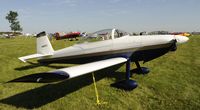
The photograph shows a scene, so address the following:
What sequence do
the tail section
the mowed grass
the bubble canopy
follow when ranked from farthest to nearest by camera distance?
the tail section
the bubble canopy
the mowed grass

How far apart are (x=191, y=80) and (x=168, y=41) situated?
81.1 inches

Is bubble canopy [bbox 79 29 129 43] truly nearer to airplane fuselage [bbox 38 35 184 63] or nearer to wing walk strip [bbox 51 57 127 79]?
airplane fuselage [bbox 38 35 184 63]

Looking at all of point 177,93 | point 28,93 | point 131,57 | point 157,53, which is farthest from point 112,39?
point 28,93

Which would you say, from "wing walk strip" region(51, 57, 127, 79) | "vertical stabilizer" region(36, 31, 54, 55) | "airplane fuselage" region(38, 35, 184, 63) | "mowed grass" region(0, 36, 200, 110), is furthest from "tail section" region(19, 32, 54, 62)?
"wing walk strip" region(51, 57, 127, 79)

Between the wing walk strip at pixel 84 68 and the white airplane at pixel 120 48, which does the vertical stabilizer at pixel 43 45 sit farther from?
the wing walk strip at pixel 84 68

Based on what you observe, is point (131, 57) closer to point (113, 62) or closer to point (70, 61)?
point (113, 62)

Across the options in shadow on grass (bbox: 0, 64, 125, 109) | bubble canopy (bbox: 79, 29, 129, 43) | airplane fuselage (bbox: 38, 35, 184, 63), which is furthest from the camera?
bubble canopy (bbox: 79, 29, 129, 43)

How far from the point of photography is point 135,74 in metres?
9.84

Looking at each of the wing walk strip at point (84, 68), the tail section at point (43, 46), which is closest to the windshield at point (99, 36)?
the wing walk strip at point (84, 68)

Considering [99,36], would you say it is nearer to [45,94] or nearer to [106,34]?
[106,34]

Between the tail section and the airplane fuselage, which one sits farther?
the tail section

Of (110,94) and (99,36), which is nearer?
(110,94)

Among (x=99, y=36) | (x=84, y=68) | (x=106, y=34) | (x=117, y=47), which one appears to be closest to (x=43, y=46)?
(x=99, y=36)

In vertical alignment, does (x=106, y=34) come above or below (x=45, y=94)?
above
